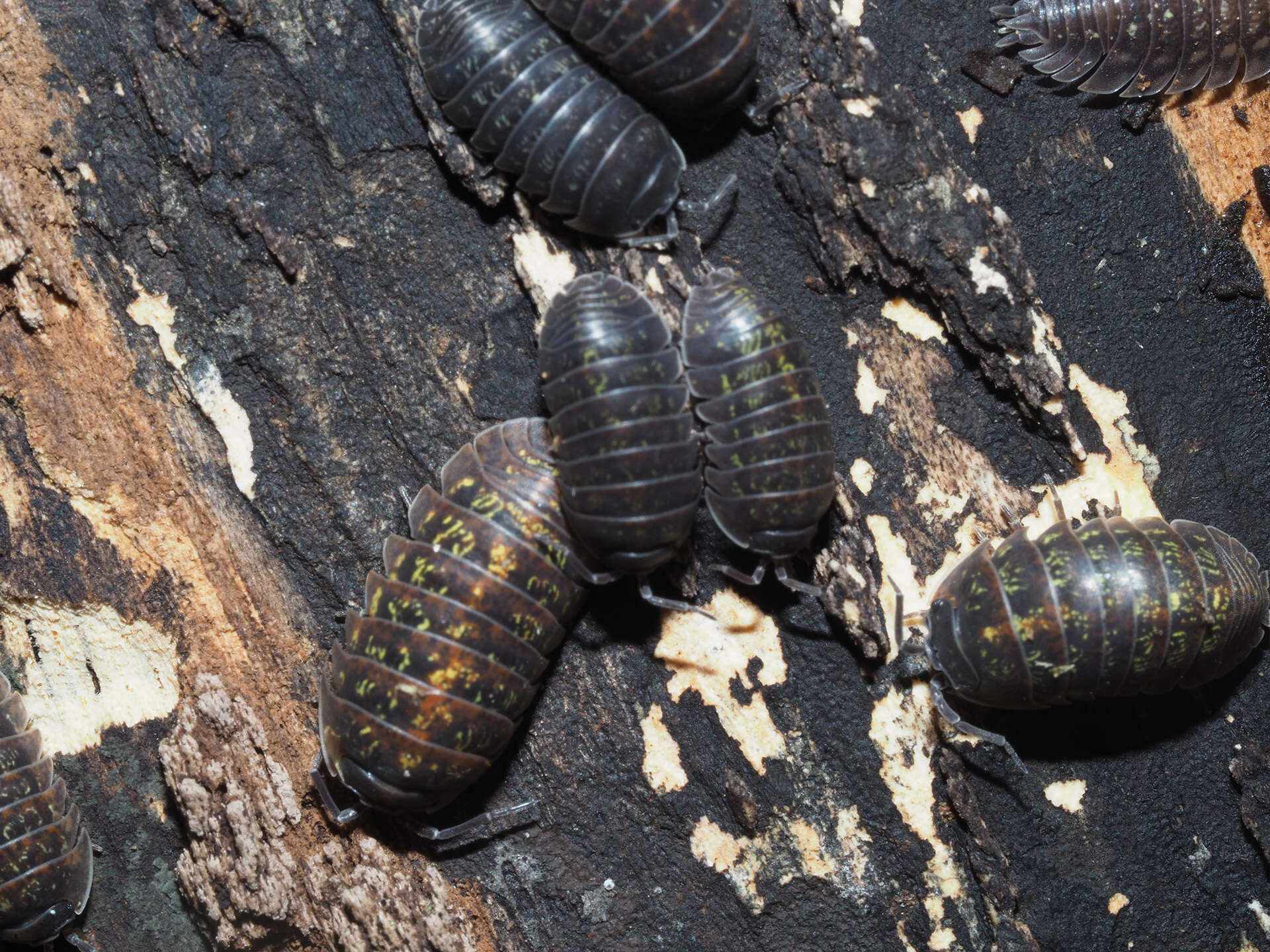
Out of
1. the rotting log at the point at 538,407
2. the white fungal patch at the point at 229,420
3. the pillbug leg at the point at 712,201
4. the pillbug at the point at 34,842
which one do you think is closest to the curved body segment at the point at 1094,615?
the rotting log at the point at 538,407

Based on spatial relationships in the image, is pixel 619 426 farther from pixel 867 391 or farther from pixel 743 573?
pixel 867 391

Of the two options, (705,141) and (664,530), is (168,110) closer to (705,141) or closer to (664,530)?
(705,141)

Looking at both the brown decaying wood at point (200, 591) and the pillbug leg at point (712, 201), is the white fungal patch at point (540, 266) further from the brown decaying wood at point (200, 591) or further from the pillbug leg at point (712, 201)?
the brown decaying wood at point (200, 591)

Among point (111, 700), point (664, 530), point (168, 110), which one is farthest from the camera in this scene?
point (111, 700)

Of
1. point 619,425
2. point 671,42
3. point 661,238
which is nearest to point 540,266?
point 661,238

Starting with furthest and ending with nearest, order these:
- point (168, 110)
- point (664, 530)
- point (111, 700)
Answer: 1. point (111, 700)
2. point (168, 110)
3. point (664, 530)

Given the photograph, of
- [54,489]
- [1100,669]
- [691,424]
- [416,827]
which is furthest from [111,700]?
[1100,669]
